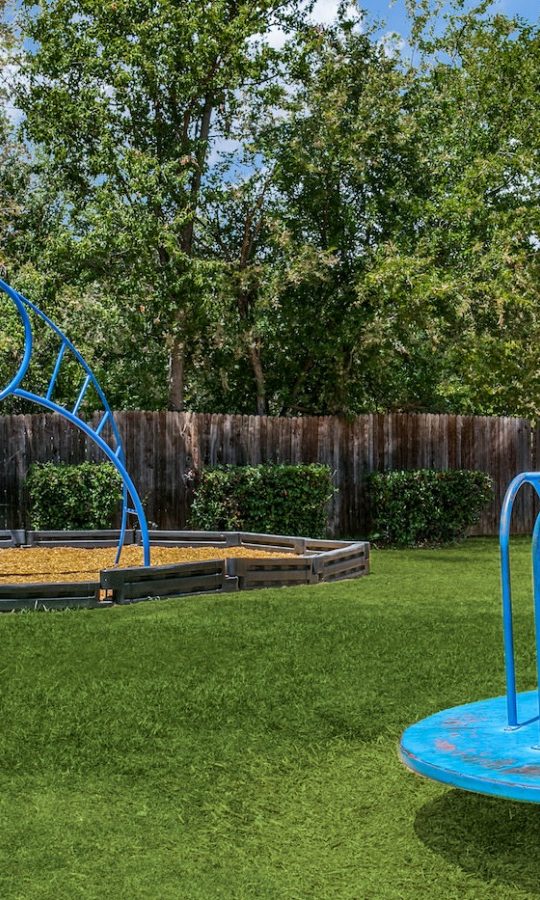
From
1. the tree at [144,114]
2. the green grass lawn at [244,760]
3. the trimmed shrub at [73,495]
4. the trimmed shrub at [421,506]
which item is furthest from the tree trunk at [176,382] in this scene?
the green grass lawn at [244,760]

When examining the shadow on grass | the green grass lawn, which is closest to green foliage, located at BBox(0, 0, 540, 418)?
the green grass lawn

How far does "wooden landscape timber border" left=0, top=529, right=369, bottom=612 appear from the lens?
945cm

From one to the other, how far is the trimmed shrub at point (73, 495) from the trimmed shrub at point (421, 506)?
416 centimetres

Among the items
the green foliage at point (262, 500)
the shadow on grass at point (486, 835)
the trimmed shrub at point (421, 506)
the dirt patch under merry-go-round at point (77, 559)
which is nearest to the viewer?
the shadow on grass at point (486, 835)

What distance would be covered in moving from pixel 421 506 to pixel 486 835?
12391mm

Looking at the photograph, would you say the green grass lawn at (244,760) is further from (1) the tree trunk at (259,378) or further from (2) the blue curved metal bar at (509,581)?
(1) the tree trunk at (259,378)

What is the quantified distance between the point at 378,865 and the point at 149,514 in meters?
12.4

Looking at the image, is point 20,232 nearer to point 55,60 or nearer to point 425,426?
point 55,60

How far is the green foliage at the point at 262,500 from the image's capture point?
15.3 meters

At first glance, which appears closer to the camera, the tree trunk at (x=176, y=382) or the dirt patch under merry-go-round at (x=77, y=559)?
the dirt patch under merry-go-round at (x=77, y=559)

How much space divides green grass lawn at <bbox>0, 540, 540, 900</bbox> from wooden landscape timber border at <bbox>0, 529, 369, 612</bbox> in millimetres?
412

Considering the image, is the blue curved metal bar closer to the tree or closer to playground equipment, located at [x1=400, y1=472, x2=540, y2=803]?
playground equipment, located at [x1=400, y1=472, x2=540, y2=803]

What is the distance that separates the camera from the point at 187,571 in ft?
33.8

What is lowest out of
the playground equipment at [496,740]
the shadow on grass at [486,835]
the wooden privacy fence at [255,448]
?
the shadow on grass at [486,835]
